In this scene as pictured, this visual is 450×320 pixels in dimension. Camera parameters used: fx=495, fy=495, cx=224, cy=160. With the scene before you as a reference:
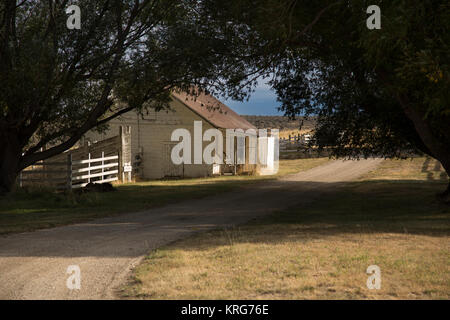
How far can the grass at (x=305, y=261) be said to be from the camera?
626 centimetres

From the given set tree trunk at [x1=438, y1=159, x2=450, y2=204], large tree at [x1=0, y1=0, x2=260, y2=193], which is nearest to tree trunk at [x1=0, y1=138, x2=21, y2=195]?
large tree at [x1=0, y1=0, x2=260, y2=193]

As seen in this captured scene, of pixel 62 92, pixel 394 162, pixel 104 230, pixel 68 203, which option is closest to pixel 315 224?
pixel 104 230

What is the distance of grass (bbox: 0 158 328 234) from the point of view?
13.5 metres

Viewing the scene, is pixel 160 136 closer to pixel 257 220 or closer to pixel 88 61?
pixel 88 61

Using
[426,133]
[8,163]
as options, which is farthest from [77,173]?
[426,133]

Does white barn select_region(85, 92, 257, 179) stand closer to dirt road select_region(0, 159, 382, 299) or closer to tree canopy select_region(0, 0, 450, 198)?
tree canopy select_region(0, 0, 450, 198)

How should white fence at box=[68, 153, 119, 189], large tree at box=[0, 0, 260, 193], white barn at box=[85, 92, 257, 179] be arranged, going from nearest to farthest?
large tree at box=[0, 0, 260, 193], white fence at box=[68, 153, 119, 189], white barn at box=[85, 92, 257, 179]

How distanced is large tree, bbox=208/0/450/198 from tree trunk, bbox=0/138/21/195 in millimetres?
9121

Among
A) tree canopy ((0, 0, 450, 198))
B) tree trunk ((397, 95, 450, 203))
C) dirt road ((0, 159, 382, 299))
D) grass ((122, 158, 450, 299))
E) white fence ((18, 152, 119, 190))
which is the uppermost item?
tree canopy ((0, 0, 450, 198))

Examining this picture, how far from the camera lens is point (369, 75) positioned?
15156mm

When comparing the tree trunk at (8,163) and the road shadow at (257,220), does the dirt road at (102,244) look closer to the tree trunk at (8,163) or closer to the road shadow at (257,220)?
the road shadow at (257,220)

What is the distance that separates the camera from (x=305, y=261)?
25.4 ft

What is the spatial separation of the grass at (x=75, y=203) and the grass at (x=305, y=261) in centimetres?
503

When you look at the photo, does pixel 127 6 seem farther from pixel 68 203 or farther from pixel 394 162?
pixel 394 162
